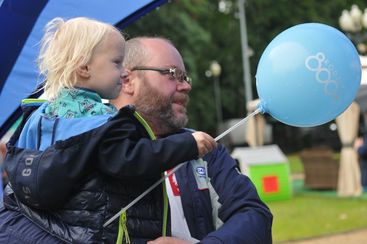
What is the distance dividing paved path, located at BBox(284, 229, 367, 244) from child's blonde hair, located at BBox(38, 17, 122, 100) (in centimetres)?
612

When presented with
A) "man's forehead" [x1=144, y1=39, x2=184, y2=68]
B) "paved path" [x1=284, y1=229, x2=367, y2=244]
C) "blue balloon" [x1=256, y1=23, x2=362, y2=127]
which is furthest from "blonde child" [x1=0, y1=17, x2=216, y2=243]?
"paved path" [x1=284, y1=229, x2=367, y2=244]

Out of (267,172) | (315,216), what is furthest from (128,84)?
(267,172)

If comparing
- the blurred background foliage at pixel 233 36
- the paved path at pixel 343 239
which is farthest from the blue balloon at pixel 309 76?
the blurred background foliage at pixel 233 36

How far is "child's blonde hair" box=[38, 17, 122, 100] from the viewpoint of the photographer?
6.15 ft

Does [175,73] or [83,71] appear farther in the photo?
[175,73]

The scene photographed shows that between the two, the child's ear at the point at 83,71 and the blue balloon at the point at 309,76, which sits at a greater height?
the child's ear at the point at 83,71

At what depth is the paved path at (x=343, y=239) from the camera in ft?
24.1

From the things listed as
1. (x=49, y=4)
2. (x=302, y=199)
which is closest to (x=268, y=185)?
(x=302, y=199)

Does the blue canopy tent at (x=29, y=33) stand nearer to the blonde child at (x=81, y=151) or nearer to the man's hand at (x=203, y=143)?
the blonde child at (x=81, y=151)

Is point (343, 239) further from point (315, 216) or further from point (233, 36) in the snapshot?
point (233, 36)

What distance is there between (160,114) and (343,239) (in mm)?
5699

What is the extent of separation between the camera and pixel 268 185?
1099 centimetres

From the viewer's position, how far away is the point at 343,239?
7.50 m

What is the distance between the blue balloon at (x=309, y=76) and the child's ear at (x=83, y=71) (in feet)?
2.22
